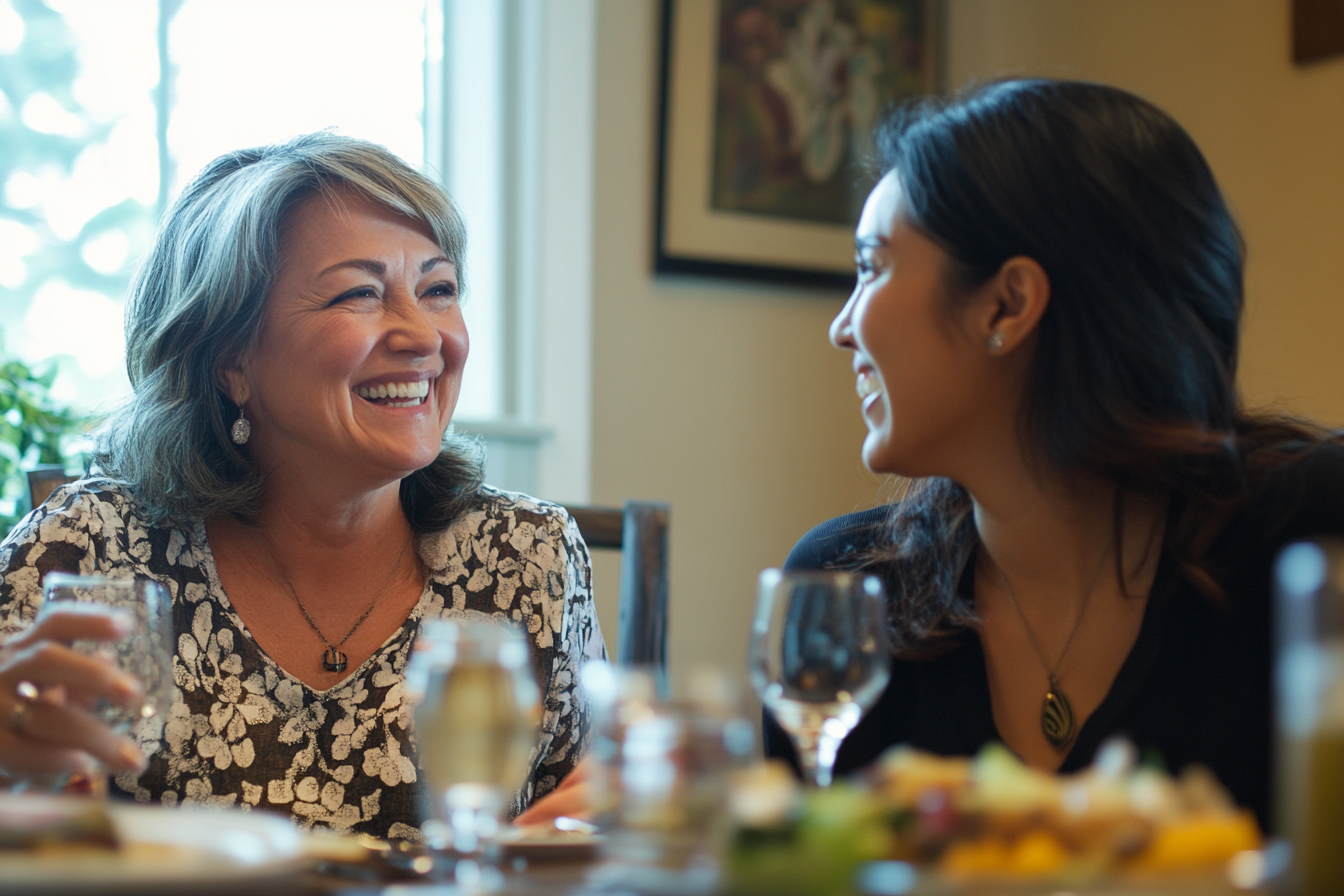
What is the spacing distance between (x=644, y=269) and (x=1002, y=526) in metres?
1.67

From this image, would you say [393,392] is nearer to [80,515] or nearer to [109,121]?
[80,515]

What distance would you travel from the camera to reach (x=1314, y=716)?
55cm

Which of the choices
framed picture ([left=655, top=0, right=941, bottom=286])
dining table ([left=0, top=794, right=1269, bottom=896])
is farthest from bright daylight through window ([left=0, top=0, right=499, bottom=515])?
dining table ([left=0, top=794, right=1269, bottom=896])

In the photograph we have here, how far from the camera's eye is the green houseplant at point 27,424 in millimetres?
2062

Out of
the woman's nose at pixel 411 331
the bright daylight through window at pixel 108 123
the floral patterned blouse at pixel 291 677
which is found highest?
the bright daylight through window at pixel 108 123

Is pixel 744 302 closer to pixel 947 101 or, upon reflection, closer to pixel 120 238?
pixel 120 238

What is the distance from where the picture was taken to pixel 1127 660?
48.4 inches

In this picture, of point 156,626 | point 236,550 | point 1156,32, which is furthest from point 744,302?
point 156,626

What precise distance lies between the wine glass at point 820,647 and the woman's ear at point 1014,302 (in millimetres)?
467

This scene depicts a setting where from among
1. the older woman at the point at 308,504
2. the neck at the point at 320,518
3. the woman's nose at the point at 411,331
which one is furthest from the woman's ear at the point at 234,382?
the woman's nose at the point at 411,331

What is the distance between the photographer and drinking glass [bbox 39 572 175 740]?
874 millimetres

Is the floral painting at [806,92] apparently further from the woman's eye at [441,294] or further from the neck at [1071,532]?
the neck at [1071,532]

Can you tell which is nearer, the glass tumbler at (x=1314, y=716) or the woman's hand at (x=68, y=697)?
the glass tumbler at (x=1314, y=716)

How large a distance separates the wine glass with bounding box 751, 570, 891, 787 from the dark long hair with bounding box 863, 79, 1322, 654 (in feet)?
1.57
